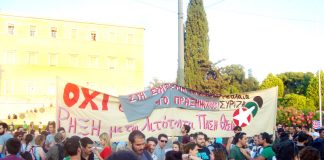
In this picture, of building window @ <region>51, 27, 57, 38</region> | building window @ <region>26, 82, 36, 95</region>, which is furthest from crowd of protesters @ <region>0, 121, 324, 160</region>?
building window @ <region>51, 27, 57, 38</region>

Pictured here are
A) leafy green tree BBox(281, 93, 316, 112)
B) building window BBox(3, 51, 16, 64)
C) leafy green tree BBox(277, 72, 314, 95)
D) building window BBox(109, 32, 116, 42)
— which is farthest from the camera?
leafy green tree BBox(277, 72, 314, 95)

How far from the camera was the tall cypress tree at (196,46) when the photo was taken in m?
45.3

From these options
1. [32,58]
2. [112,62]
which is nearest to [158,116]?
[32,58]

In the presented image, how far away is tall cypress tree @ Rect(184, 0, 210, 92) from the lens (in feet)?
149

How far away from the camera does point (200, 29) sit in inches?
1853

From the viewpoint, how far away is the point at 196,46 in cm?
4594

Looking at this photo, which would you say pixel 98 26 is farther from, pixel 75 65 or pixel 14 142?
pixel 14 142

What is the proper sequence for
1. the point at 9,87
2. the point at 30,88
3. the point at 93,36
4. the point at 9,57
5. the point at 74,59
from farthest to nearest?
the point at 93,36 → the point at 74,59 → the point at 30,88 → the point at 9,57 → the point at 9,87

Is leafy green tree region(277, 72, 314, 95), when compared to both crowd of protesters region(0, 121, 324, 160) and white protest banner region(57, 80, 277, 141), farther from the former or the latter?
crowd of protesters region(0, 121, 324, 160)

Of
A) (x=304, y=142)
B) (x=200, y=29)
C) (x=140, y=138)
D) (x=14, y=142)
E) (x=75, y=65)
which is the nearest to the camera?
(x=140, y=138)

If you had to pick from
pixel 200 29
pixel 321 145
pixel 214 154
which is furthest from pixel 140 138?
pixel 200 29

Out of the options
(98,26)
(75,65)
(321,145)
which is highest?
(98,26)

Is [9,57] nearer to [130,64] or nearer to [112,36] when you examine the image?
[112,36]

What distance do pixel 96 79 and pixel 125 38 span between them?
694cm
